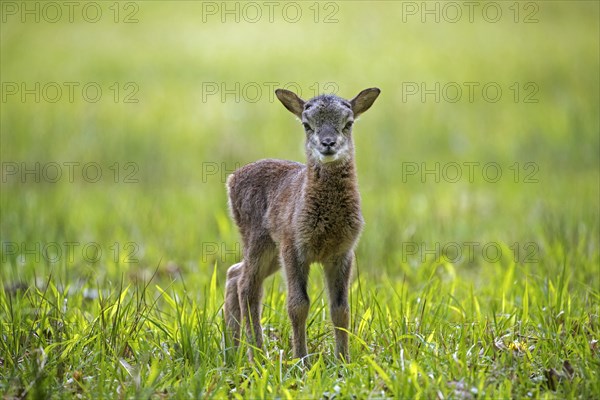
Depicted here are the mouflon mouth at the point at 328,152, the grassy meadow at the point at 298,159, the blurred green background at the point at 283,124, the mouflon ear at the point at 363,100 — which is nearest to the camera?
the grassy meadow at the point at 298,159

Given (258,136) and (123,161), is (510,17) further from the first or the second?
(123,161)

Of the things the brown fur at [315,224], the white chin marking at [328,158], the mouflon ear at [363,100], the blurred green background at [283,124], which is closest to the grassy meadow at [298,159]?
the blurred green background at [283,124]

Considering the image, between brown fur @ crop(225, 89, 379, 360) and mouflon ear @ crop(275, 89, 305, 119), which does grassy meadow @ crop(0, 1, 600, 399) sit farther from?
mouflon ear @ crop(275, 89, 305, 119)

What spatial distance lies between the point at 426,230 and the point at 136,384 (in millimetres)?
6045

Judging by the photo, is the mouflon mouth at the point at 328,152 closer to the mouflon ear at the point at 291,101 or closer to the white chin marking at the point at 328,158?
the white chin marking at the point at 328,158

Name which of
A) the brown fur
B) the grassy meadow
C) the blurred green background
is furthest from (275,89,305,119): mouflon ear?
the blurred green background

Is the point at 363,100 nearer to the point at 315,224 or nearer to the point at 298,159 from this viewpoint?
the point at 315,224

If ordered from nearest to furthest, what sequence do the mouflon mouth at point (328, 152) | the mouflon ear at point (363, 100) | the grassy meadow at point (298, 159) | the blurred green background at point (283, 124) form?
the grassy meadow at point (298, 159) < the mouflon mouth at point (328, 152) < the mouflon ear at point (363, 100) < the blurred green background at point (283, 124)

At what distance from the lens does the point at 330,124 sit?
20.9ft

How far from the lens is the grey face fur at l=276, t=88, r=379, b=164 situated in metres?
6.17

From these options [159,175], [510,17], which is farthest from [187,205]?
[510,17]

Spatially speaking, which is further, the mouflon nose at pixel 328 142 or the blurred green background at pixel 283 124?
the blurred green background at pixel 283 124

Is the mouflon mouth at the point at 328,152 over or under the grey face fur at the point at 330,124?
under

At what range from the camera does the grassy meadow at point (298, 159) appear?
5852 mm
